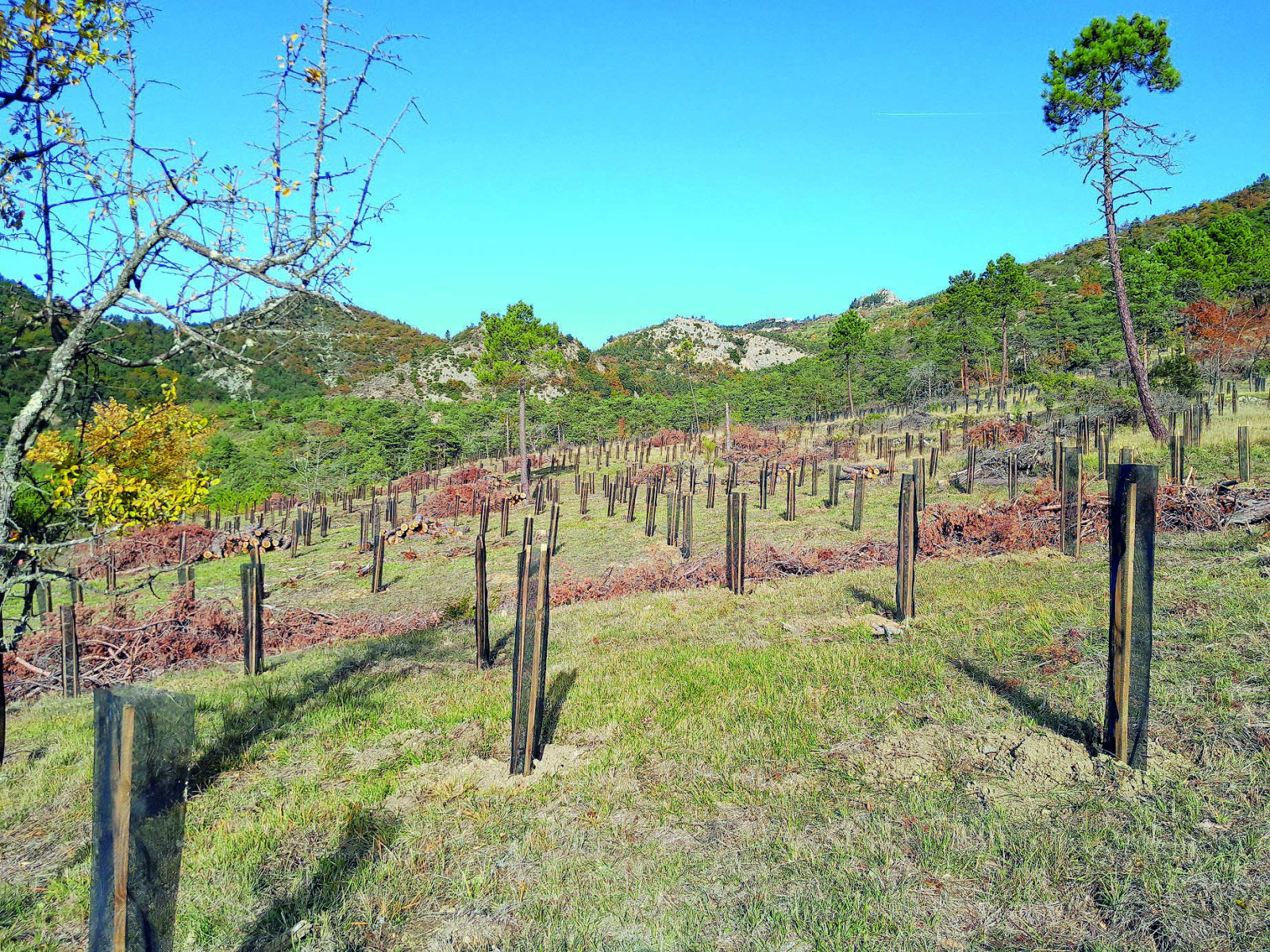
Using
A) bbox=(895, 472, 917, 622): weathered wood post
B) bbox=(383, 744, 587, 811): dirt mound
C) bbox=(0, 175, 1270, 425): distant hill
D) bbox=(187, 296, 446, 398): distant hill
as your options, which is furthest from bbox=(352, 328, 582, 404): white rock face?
bbox=(383, 744, 587, 811): dirt mound

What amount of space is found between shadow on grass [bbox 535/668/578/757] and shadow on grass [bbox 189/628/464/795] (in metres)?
1.71

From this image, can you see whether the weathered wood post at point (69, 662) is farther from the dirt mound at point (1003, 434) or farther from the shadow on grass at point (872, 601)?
the dirt mound at point (1003, 434)

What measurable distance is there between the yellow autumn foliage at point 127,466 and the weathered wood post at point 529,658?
2703mm

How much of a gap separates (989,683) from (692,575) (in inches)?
265

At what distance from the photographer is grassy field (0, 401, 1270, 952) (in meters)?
2.72

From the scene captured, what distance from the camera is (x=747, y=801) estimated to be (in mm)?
3727

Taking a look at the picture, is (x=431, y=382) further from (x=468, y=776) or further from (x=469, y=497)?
(x=468, y=776)

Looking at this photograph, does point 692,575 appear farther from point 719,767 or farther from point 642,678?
point 719,767

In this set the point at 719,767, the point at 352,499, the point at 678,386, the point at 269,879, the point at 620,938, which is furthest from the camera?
the point at 678,386

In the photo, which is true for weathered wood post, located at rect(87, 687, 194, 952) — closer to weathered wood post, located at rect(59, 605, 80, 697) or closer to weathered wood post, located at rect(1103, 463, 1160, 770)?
weathered wood post, located at rect(1103, 463, 1160, 770)

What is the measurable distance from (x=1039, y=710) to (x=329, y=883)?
441cm

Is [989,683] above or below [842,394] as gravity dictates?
below

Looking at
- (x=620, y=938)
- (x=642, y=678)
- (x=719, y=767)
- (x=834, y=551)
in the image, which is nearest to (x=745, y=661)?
(x=642, y=678)

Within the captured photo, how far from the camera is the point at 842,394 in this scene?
59250mm
